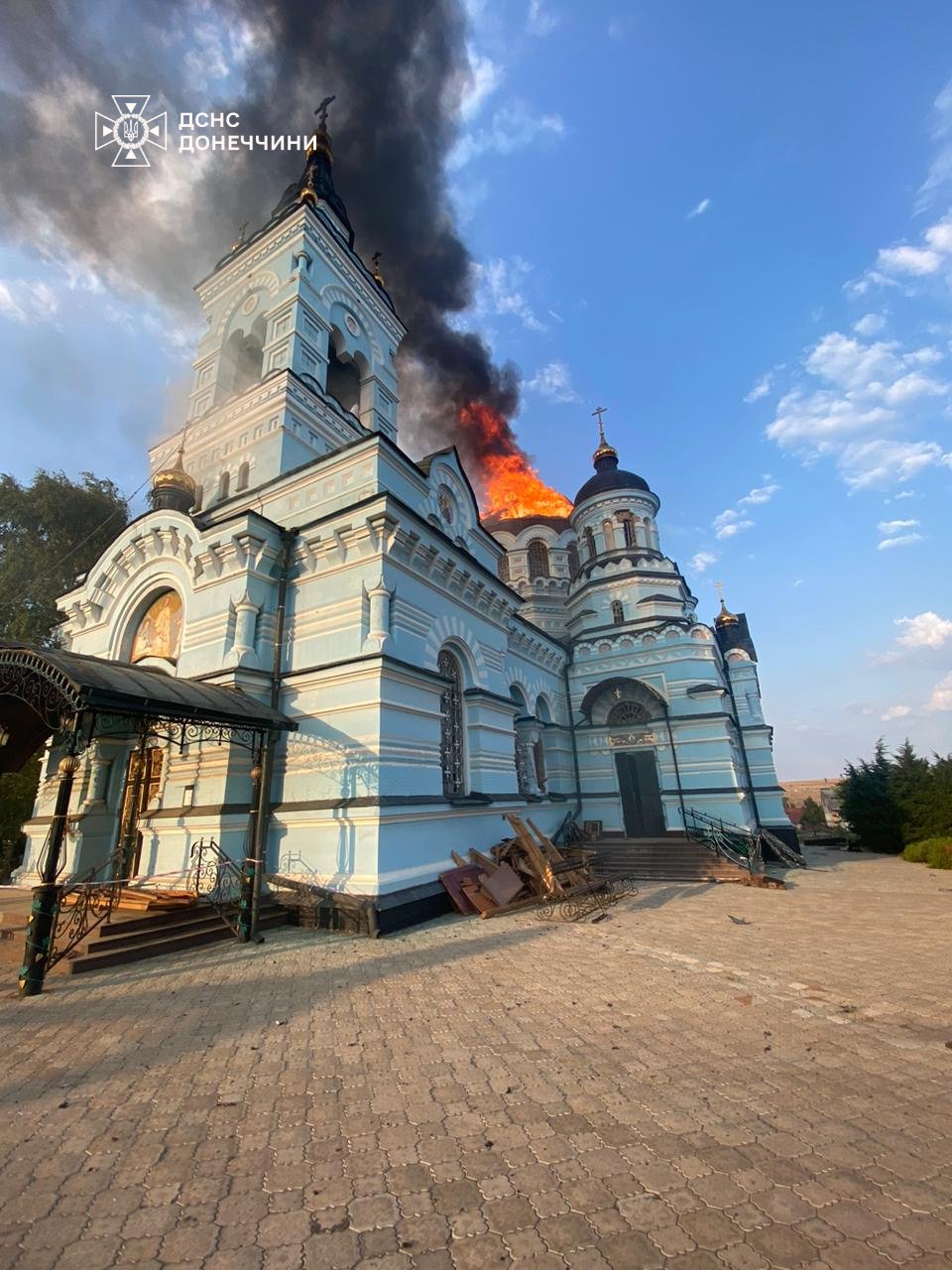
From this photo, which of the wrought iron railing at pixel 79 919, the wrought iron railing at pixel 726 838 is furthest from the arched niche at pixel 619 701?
the wrought iron railing at pixel 79 919

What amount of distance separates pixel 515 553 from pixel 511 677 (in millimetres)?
13128

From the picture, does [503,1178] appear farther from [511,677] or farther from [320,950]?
[511,677]

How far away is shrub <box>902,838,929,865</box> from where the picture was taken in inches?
715

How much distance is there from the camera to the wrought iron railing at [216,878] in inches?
333

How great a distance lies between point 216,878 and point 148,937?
59.0 inches

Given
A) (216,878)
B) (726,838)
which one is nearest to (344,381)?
(216,878)

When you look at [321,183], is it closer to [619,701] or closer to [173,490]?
[173,490]

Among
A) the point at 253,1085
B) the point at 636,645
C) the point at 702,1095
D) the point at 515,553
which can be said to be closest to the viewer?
the point at 702,1095

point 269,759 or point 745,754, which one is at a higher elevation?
point 745,754

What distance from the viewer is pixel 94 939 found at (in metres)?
6.97

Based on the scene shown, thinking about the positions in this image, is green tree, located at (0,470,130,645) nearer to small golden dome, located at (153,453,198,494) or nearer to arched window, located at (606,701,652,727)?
small golden dome, located at (153,453,198,494)

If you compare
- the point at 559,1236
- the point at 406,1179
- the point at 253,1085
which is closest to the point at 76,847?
the point at 253,1085

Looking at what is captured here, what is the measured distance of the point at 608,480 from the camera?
26.3 m

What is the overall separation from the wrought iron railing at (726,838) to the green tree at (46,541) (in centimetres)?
2410
